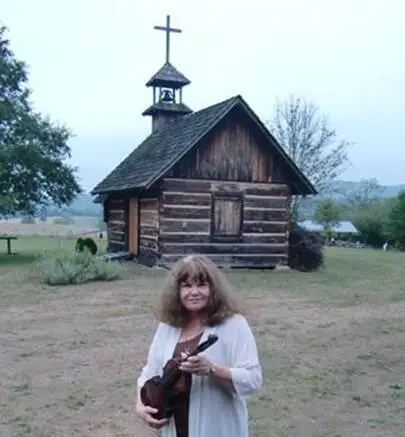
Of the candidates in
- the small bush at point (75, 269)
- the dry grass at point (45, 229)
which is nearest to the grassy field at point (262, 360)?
the small bush at point (75, 269)

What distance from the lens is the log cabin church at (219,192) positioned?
62.1 feet

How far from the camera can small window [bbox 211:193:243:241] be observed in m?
19.5

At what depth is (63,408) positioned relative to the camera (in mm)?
5730

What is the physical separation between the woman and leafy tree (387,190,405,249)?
3920 centimetres

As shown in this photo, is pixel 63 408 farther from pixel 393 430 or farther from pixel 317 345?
pixel 317 345

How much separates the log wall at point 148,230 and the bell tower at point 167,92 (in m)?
5.50

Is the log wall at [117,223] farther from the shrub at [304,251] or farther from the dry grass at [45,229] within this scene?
the dry grass at [45,229]

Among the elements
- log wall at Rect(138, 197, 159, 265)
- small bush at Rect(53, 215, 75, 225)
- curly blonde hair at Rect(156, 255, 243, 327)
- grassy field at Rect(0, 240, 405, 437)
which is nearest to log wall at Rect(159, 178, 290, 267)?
log wall at Rect(138, 197, 159, 265)

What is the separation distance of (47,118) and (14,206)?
4271 mm

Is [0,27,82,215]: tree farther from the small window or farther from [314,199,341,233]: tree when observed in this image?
[314,199,341,233]: tree

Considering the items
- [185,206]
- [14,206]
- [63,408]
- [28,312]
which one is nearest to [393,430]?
[63,408]

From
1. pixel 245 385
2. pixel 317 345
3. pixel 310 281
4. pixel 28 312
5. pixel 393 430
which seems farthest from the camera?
pixel 310 281

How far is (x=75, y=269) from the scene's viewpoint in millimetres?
15633

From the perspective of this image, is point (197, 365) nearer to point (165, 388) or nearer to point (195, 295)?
point (165, 388)
